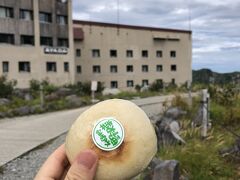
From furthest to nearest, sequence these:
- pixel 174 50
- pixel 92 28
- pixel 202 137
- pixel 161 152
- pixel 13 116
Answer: pixel 174 50 < pixel 92 28 < pixel 13 116 < pixel 202 137 < pixel 161 152

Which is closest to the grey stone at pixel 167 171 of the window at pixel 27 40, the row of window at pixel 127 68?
the window at pixel 27 40

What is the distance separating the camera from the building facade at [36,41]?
154ft

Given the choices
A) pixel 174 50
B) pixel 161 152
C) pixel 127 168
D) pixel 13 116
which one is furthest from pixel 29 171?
pixel 174 50

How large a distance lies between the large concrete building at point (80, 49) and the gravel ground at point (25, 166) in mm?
36327

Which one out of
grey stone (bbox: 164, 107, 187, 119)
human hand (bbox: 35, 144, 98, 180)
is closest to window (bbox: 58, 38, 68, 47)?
grey stone (bbox: 164, 107, 187, 119)

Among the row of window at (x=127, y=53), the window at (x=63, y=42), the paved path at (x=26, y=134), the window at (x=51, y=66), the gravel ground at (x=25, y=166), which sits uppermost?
the window at (x=63, y=42)

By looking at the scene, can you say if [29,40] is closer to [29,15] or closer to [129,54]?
[29,15]

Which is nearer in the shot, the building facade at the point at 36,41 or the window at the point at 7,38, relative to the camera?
the window at the point at 7,38

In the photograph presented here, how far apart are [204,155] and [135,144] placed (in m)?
5.56

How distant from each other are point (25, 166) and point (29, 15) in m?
42.3

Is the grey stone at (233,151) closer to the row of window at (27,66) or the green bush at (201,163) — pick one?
the green bush at (201,163)

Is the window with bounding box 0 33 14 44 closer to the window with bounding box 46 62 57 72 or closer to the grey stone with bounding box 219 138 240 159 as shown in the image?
the window with bounding box 46 62 57 72

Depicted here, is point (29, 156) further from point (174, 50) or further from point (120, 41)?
point (174, 50)

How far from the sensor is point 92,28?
58.5 metres
